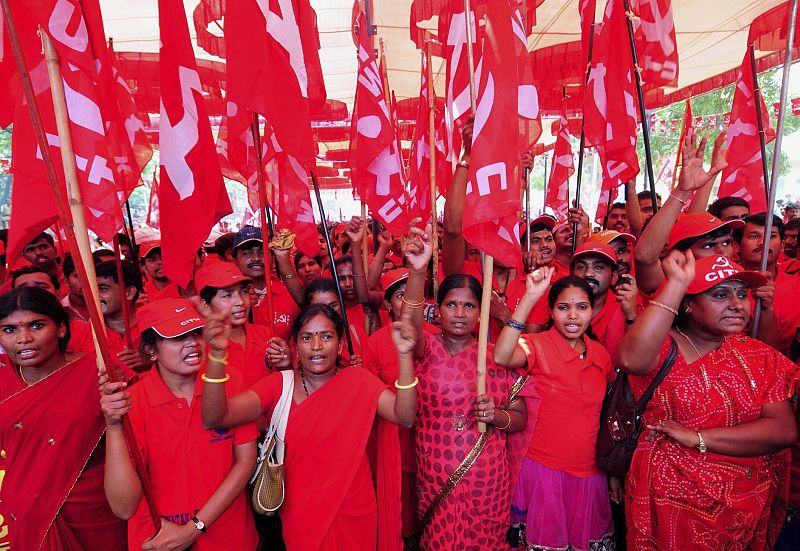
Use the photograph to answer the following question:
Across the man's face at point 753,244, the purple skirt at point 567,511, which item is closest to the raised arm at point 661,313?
the purple skirt at point 567,511

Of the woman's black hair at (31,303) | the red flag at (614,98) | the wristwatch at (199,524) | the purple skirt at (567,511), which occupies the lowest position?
the purple skirt at (567,511)

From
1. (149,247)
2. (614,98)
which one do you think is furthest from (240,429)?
(614,98)

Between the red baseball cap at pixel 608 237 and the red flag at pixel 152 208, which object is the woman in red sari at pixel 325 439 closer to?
the red baseball cap at pixel 608 237

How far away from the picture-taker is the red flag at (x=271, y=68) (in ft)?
7.16

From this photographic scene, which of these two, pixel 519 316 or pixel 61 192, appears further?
pixel 519 316

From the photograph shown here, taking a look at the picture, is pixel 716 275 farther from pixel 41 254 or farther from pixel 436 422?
pixel 41 254

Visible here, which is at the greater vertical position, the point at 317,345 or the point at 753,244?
the point at 753,244

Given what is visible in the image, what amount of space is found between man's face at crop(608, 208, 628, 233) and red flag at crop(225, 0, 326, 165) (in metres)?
3.78

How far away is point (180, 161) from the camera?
7.54ft

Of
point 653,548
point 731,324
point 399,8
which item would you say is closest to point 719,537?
point 653,548

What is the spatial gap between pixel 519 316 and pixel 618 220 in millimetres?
3546

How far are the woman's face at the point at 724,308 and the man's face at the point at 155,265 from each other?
11.9 feet

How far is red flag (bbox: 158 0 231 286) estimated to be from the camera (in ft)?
7.45

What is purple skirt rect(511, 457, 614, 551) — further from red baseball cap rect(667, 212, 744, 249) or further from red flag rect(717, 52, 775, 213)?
red flag rect(717, 52, 775, 213)
